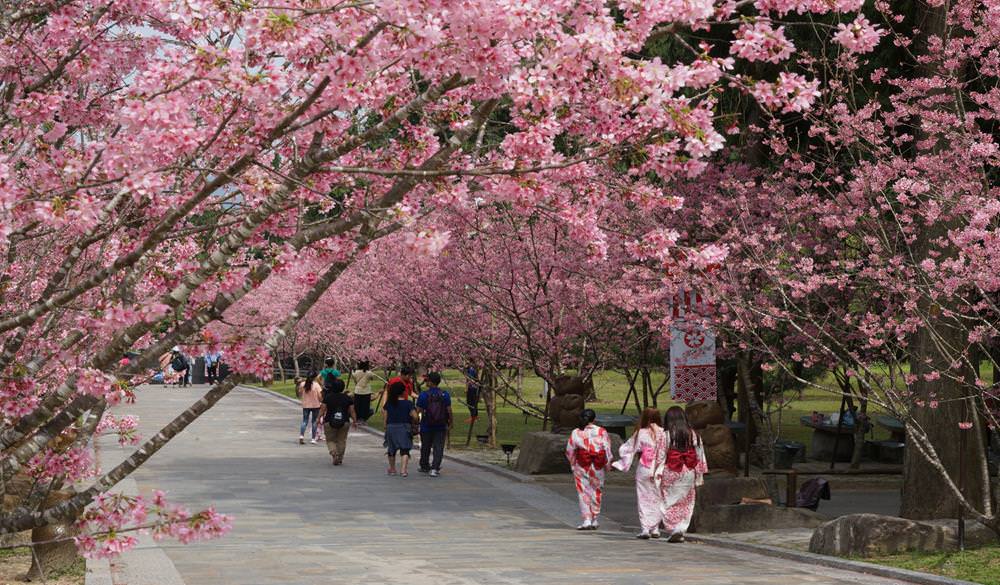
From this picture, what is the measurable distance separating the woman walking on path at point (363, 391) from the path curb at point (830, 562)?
14912 millimetres

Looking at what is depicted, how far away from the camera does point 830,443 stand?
27.4 m

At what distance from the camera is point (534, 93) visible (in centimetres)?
623

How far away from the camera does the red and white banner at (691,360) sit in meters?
19.4

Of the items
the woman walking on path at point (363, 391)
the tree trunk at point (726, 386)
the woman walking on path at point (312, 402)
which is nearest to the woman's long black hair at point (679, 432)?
the tree trunk at point (726, 386)

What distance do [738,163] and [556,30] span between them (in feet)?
52.2

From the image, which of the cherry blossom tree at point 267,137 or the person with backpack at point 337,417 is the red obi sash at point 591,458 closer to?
the person with backpack at point 337,417

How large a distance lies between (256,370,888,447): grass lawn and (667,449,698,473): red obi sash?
391 inches

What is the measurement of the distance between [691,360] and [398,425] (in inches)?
213

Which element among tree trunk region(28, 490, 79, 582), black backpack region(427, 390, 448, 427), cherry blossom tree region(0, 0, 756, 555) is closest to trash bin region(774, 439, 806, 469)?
black backpack region(427, 390, 448, 427)

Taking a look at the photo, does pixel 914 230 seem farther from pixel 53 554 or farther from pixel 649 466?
pixel 53 554

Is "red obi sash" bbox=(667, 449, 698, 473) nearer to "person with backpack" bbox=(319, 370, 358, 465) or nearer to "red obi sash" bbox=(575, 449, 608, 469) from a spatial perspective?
"red obi sash" bbox=(575, 449, 608, 469)

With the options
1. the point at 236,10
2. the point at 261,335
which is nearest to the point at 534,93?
the point at 236,10

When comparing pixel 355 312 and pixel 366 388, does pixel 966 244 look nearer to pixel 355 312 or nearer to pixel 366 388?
pixel 366 388

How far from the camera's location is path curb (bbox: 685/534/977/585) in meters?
12.1
